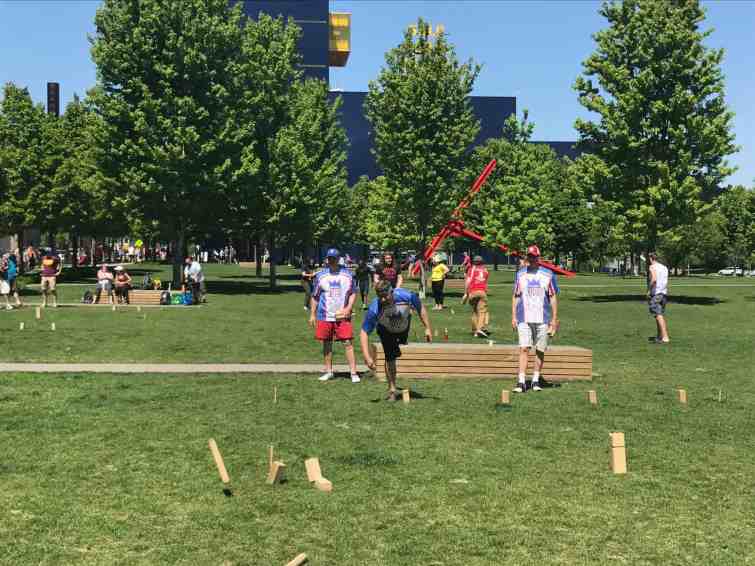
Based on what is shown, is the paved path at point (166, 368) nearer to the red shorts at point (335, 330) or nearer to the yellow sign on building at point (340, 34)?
the red shorts at point (335, 330)

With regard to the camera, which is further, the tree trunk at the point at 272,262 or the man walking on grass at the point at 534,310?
the tree trunk at the point at 272,262

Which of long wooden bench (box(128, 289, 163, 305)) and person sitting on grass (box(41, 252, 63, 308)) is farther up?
person sitting on grass (box(41, 252, 63, 308))

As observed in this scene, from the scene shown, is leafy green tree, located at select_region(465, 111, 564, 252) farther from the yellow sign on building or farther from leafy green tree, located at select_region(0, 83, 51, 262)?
the yellow sign on building

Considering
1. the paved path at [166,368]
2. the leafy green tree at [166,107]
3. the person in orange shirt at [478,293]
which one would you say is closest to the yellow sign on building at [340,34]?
the leafy green tree at [166,107]

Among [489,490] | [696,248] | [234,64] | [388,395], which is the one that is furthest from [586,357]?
[696,248]

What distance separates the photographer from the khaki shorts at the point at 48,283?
27594 millimetres

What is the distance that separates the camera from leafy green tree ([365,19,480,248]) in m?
39.6

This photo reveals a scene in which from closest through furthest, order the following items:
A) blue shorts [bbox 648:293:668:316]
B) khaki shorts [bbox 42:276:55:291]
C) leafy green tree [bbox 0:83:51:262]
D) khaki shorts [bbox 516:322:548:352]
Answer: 1. khaki shorts [bbox 516:322:548:352]
2. blue shorts [bbox 648:293:668:316]
3. khaki shorts [bbox 42:276:55:291]
4. leafy green tree [bbox 0:83:51:262]

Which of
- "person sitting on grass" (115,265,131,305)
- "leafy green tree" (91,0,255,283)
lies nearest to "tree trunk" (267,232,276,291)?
"leafy green tree" (91,0,255,283)

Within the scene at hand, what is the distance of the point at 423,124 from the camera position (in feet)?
130

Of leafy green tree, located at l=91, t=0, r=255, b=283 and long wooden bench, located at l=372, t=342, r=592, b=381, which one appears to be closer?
long wooden bench, located at l=372, t=342, r=592, b=381

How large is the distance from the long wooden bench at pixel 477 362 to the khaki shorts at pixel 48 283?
17.4 meters

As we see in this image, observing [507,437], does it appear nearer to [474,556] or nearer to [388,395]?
[388,395]

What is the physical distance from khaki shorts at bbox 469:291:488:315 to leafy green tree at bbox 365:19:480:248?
A: 62.1 ft
